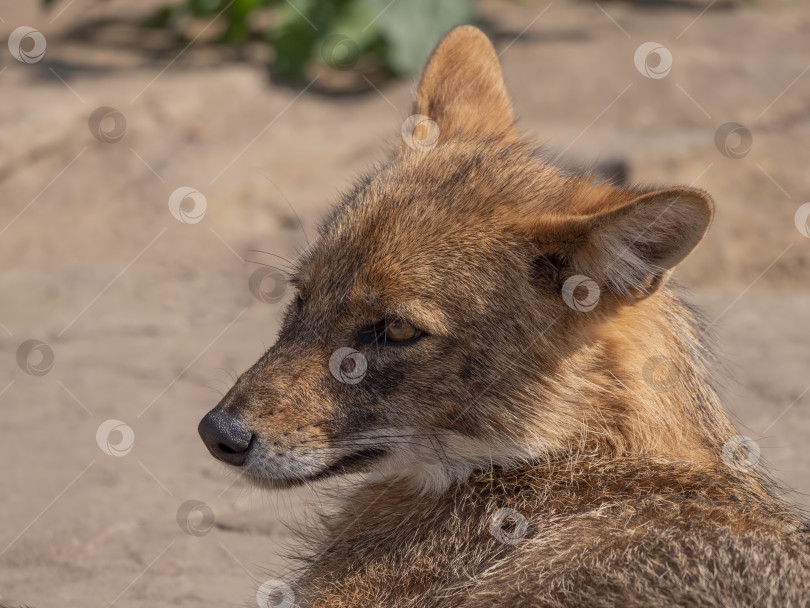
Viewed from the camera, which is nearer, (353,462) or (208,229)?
(353,462)

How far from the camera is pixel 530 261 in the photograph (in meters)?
4.43

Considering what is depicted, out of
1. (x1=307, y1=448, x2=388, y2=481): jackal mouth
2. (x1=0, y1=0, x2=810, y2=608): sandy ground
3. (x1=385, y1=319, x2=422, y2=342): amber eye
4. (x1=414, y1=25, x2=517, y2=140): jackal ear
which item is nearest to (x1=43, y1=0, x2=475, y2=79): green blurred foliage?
(x1=0, y1=0, x2=810, y2=608): sandy ground

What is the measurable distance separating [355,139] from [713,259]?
407 centimetres

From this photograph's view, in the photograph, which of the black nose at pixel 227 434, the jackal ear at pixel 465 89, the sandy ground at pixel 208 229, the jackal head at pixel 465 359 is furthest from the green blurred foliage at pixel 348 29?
the black nose at pixel 227 434

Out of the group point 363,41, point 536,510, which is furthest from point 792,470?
point 363,41

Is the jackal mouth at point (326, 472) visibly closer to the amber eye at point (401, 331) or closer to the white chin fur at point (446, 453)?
the white chin fur at point (446, 453)

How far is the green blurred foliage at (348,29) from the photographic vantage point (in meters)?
12.2

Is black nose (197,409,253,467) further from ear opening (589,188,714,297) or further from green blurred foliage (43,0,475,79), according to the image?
green blurred foliage (43,0,475,79)

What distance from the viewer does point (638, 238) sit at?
4027 millimetres

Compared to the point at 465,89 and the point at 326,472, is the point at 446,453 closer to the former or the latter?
the point at 326,472

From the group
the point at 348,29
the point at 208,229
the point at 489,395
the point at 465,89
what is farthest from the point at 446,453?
the point at 348,29

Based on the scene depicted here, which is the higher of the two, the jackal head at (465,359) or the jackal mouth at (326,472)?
the jackal head at (465,359)

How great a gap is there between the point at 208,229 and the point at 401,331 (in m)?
6.33

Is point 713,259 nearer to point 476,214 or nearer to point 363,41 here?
point 363,41
